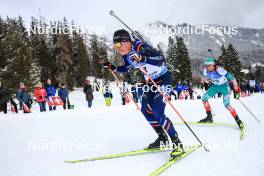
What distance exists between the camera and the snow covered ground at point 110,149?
402 cm

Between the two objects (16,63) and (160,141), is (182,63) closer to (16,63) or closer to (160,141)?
(16,63)

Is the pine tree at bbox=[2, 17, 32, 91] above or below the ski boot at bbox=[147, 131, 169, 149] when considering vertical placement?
above

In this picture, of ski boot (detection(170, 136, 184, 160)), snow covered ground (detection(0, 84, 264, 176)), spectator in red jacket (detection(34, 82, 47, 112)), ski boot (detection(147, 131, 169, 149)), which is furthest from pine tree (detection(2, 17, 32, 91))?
ski boot (detection(170, 136, 184, 160))

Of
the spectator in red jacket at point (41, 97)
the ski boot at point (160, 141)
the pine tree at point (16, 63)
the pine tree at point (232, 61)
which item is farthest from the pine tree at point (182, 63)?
the ski boot at point (160, 141)

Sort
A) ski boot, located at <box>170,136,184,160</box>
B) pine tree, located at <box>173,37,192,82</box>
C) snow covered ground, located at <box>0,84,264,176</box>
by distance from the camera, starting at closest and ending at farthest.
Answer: snow covered ground, located at <box>0,84,264,176</box>
ski boot, located at <box>170,136,184,160</box>
pine tree, located at <box>173,37,192,82</box>

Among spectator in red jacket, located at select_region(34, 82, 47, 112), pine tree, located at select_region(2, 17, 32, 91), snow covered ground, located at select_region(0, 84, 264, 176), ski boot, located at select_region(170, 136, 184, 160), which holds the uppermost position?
pine tree, located at select_region(2, 17, 32, 91)

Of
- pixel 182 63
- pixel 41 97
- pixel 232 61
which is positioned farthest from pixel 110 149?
pixel 232 61

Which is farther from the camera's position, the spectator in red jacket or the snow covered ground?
the spectator in red jacket

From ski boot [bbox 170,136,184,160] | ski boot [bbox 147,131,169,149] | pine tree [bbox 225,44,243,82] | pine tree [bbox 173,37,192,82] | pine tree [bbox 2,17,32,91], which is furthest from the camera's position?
pine tree [bbox 225,44,243,82]

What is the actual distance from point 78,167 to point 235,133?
12.4 feet

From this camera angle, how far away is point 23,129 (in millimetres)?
7805

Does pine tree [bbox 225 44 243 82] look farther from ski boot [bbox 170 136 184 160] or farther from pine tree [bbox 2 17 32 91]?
ski boot [bbox 170 136 184 160]

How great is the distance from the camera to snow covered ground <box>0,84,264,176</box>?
158 inches

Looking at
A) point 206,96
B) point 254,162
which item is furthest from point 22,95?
point 254,162
